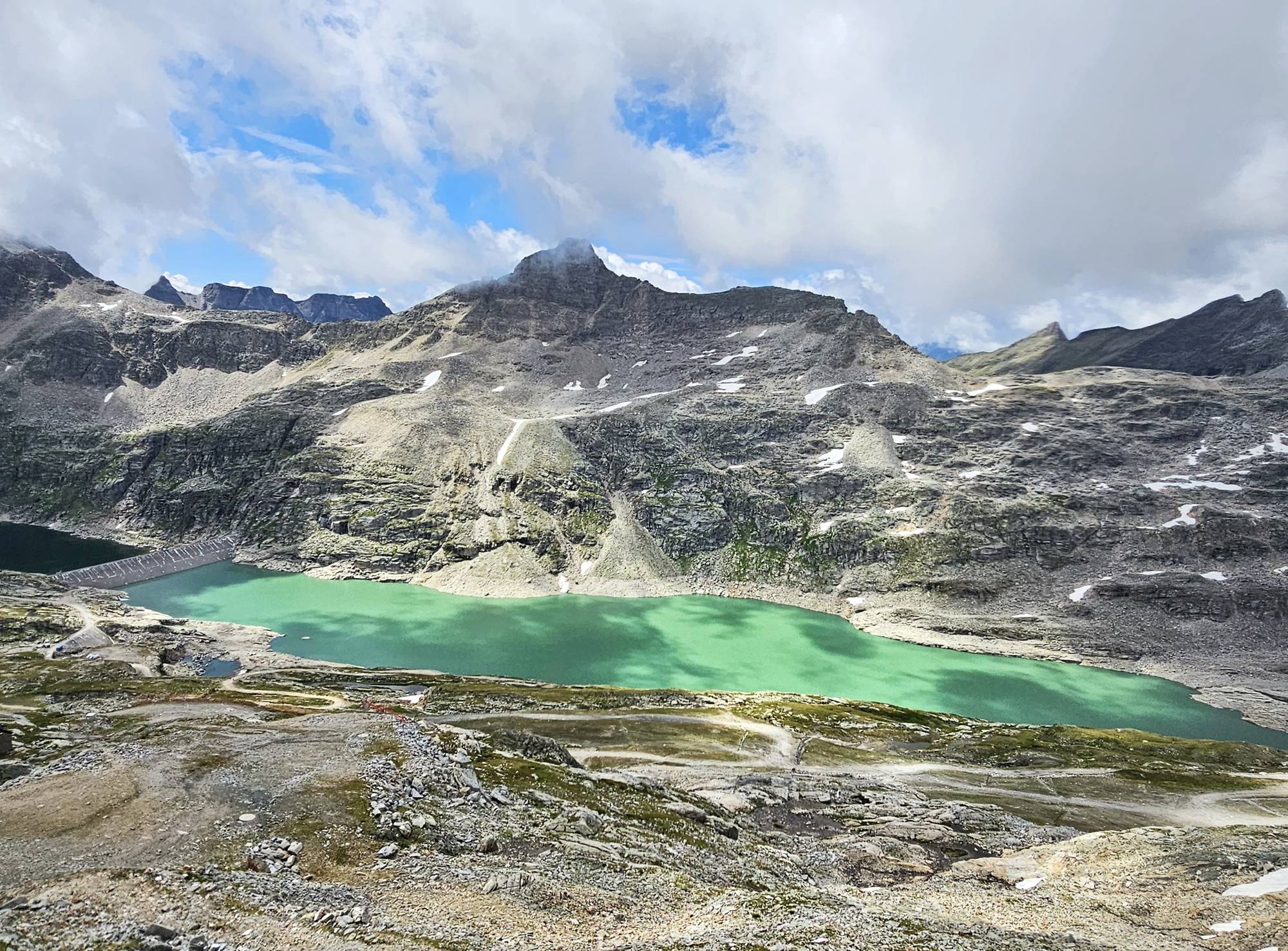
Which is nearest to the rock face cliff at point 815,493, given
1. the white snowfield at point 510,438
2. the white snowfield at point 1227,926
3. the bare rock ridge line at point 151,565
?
the white snowfield at point 510,438

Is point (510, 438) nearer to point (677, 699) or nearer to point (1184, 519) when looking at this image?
point (677, 699)

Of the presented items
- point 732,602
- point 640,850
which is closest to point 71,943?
point 640,850

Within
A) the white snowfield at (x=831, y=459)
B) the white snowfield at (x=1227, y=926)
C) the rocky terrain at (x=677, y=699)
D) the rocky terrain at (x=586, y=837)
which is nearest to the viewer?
the rocky terrain at (x=586, y=837)

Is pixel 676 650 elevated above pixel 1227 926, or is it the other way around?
pixel 1227 926

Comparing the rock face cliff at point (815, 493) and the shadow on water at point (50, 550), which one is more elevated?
the rock face cliff at point (815, 493)

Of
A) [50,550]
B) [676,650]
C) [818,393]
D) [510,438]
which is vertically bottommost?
[676,650]

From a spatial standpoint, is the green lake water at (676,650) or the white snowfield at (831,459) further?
the white snowfield at (831,459)

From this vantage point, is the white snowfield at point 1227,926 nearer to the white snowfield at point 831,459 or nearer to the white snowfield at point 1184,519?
the white snowfield at point 1184,519

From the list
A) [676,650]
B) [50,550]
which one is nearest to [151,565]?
[50,550]
